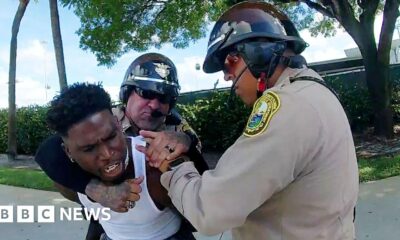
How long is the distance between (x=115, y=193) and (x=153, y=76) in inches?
25.0

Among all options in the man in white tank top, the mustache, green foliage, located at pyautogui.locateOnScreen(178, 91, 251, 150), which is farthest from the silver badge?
green foliage, located at pyautogui.locateOnScreen(178, 91, 251, 150)

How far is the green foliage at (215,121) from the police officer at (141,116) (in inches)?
332

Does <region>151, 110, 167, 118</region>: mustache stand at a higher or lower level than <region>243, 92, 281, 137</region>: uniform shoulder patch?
lower

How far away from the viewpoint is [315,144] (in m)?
1.25

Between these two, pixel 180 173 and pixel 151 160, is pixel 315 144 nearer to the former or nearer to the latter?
pixel 180 173

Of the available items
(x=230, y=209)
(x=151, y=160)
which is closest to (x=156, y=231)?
(x=151, y=160)

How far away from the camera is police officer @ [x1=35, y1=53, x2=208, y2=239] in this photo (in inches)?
67.9

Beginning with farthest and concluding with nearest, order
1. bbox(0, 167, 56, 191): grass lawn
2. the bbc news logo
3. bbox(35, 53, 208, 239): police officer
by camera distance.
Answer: bbox(0, 167, 56, 191): grass lawn → the bbc news logo → bbox(35, 53, 208, 239): police officer

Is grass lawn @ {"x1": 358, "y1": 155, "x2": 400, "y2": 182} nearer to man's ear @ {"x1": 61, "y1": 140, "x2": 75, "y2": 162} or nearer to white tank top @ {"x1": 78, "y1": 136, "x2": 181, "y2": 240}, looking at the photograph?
white tank top @ {"x1": 78, "y1": 136, "x2": 181, "y2": 240}

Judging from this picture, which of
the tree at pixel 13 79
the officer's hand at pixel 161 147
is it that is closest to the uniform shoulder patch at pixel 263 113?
the officer's hand at pixel 161 147

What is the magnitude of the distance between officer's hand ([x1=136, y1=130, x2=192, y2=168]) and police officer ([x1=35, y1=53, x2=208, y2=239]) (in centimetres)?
11

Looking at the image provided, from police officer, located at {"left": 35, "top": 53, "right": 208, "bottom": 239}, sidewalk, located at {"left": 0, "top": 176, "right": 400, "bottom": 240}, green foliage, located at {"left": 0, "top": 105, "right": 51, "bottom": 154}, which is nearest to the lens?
police officer, located at {"left": 35, "top": 53, "right": 208, "bottom": 239}

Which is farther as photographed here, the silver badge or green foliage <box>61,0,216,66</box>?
green foliage <box>61,0,216,66</box>

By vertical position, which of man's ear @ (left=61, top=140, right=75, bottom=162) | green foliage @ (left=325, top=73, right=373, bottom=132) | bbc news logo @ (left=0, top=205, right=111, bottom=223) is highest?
man's ear @ (left=61, top=140, right=75, bottom=162)
